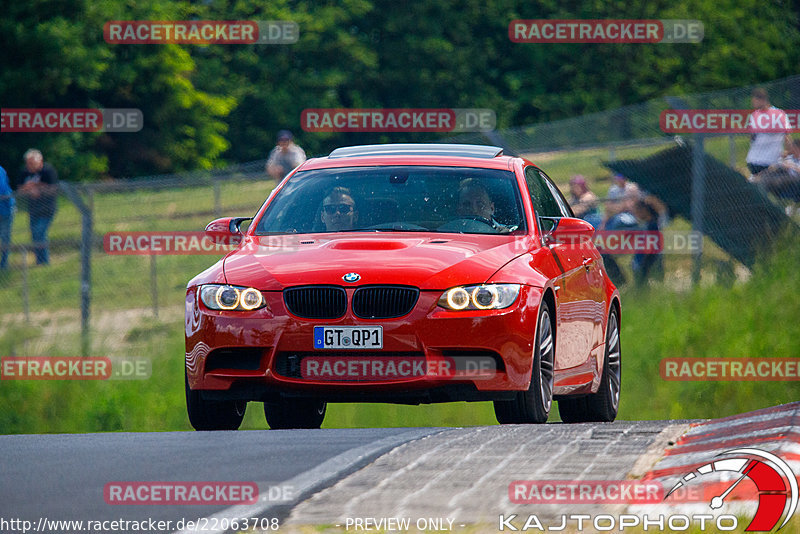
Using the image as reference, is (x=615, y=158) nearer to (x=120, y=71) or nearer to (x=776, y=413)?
(x=776, y=413)

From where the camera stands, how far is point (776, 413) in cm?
1095

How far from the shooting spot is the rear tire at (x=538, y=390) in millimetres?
9859

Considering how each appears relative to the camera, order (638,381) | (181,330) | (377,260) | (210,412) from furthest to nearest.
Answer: (181,330), (638,381), (210,412), (377,260)

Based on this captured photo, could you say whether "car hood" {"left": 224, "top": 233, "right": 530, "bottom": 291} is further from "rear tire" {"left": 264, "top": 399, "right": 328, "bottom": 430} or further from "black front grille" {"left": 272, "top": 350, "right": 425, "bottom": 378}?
"rear tire" {"left": 264, "top": 399, "right": 328, "bottom": 430}

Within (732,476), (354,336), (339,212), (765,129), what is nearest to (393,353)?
(354,336)

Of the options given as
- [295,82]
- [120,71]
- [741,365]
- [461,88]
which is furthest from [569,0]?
[741,365]

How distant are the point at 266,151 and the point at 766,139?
159ft

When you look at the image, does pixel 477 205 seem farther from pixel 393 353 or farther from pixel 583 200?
pixel 583 200

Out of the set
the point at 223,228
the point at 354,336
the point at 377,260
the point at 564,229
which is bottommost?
the point at 354,336

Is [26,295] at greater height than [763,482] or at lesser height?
greater

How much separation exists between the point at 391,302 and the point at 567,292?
172 cm

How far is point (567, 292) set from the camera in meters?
10.8

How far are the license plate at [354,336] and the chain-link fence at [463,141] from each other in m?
8.82

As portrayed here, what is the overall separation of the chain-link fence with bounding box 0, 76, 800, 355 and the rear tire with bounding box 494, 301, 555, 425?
803cm
